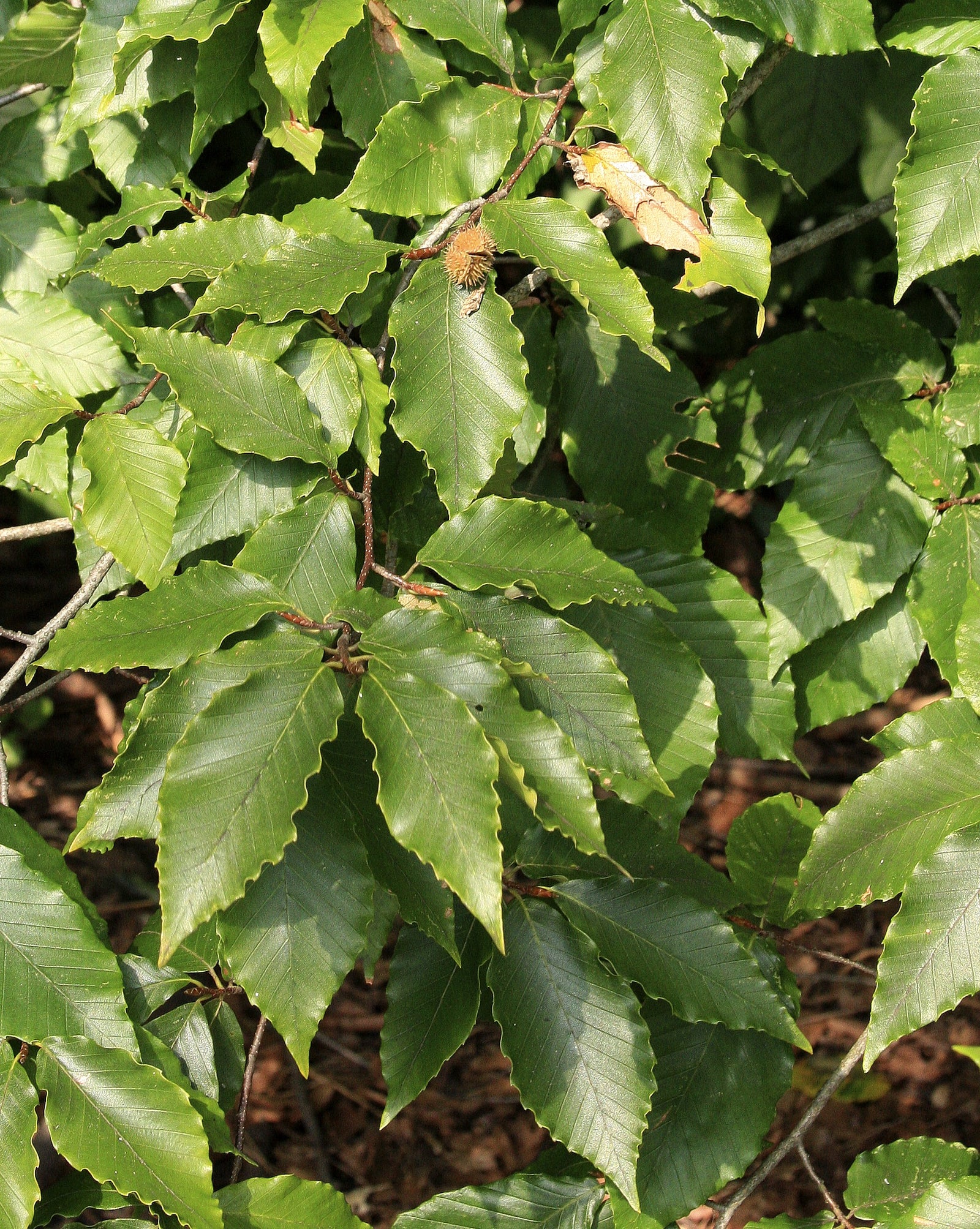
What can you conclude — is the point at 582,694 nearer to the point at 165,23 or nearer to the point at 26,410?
the point at 26,410

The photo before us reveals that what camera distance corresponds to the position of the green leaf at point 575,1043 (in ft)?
4.06

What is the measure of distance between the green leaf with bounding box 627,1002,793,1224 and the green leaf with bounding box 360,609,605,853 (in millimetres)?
653

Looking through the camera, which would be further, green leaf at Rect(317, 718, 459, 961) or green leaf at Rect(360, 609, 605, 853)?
green leaf at Rect(317, 718, 459, 961)

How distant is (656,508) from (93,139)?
1.07 metres

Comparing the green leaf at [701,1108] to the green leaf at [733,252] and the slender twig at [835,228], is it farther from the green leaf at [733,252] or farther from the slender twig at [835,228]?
the slender twig at [835,228]

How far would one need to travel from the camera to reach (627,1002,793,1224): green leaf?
139cm

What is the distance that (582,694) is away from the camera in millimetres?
1112

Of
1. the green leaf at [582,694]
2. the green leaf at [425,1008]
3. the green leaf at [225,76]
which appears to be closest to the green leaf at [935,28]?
the green leaf at [225,76]

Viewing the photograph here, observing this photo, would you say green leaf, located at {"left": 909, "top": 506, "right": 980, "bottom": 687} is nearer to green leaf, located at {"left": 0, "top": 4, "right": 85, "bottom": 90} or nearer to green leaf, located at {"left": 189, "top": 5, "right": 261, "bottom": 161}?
green leaf, located at {"left": 189, "top": 5, "right": 261, "bottom": 161}

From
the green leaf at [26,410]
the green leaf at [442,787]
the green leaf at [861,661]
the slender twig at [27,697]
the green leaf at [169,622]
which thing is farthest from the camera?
the green leaf at [861,661]

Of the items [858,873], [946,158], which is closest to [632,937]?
[858,873]

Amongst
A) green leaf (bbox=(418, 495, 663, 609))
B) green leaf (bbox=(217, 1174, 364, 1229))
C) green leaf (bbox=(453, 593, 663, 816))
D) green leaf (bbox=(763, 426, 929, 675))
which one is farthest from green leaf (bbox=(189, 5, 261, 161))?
green leaf (bbox=(217, 1174, 364, 1229))

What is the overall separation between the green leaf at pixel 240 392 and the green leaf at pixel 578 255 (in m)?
0.29

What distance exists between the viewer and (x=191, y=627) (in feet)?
3.55
